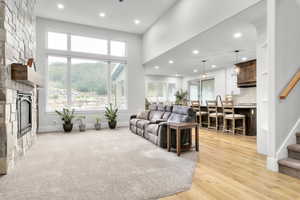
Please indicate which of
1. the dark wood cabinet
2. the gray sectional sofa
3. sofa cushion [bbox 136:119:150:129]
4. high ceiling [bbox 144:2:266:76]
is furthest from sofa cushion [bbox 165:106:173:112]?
the dark wood cabinet

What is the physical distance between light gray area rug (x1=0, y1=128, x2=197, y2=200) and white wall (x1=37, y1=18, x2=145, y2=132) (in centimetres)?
230

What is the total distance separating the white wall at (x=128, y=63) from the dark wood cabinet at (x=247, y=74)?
13.0 feet

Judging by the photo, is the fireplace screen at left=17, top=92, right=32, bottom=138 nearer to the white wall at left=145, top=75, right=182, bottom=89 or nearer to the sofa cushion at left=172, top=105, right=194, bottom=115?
the sofa cushion at left=172, top=105, right=194, bottom=115

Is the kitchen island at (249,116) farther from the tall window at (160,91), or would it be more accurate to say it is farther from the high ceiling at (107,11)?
the tall window at (160,91)

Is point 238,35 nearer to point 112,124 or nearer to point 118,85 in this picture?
point 118,85

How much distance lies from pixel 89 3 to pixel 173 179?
5.03 meters

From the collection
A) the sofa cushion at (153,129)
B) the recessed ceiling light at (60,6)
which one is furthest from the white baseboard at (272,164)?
the recessed ceiling light at (60,6)

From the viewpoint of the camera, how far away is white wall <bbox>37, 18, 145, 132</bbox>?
215 inches

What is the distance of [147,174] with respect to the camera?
7.48ft

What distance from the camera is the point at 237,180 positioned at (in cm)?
211

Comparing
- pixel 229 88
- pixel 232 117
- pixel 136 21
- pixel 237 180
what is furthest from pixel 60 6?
pixel 229 88

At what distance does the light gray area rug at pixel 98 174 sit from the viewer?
182 centimetres

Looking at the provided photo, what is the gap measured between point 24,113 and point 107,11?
12.2 ft

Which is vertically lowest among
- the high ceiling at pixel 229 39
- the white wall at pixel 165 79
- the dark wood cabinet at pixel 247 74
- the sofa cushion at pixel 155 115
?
the sofa cushion at pixel 155 115
